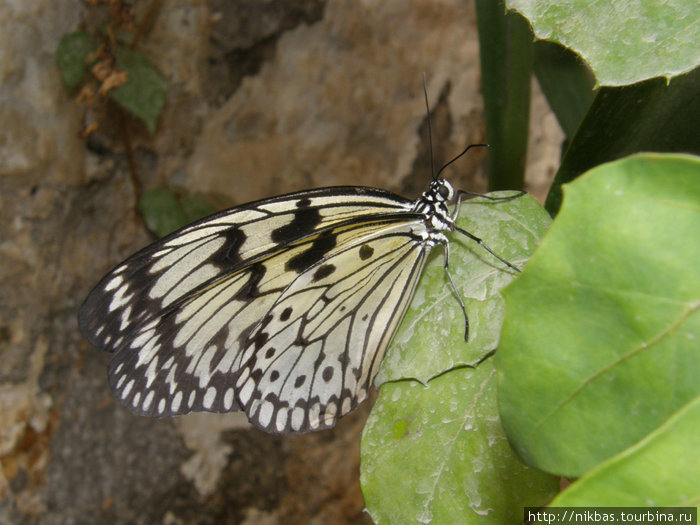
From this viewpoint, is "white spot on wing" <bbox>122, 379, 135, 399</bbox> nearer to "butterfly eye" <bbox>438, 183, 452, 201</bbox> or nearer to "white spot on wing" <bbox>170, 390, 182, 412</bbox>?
"white spot on wing" <bbox>170, 390, 182, 412</bbox>

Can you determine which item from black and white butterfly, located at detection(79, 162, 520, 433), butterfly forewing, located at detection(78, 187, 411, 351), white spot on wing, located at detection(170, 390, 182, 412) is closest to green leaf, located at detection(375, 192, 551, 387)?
black and white butterfly, located at detection(79, 162, 520, 433)

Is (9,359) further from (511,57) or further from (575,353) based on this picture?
(575,353)

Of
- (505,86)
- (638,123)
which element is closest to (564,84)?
(505,86)

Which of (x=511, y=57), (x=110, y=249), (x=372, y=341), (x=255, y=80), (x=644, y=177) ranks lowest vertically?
(x=372, y=341)

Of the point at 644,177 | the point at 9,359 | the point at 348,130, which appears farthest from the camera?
the point at 348,130

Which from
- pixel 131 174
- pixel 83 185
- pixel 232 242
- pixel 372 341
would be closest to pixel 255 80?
pixel 131 174

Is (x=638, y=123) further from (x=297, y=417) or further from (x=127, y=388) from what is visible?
(x=127, y=388)
